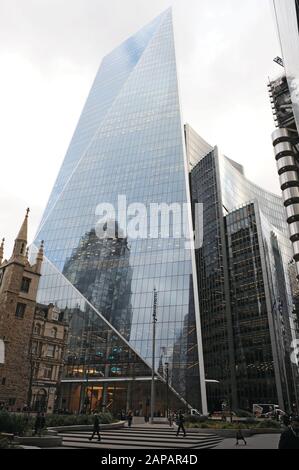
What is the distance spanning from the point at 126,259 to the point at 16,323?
34.0 m

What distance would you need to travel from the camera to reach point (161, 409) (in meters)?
56.4

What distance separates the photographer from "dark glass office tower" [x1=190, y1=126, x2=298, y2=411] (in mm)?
72500

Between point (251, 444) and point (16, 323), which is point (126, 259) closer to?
point (16, 323)

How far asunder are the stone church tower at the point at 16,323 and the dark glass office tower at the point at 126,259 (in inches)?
985


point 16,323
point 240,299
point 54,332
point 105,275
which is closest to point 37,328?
point 54,332

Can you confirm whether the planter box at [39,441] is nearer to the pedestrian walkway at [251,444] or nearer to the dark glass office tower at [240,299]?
the pedestrian walkway at [251,444]

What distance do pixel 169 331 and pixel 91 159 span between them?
50608 mm

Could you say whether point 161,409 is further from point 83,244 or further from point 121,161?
point 121,161

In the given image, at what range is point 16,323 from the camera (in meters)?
40.0

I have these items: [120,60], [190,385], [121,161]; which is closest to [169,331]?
[190,385]

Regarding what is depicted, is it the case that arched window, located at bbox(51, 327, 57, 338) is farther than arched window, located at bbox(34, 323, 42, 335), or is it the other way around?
arched window, located at bbox(51, 327, 57, 338)

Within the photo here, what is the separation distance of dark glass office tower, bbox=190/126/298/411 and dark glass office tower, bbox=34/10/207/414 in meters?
18.8

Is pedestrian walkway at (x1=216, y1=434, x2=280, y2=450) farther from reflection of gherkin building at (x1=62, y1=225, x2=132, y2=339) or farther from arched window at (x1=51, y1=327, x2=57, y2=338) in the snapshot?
reflection of gherkin building at (x1=62, y1=225, x2=132, y2=339)

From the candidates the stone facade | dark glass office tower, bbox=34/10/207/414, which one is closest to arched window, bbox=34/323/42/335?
the stone facade
